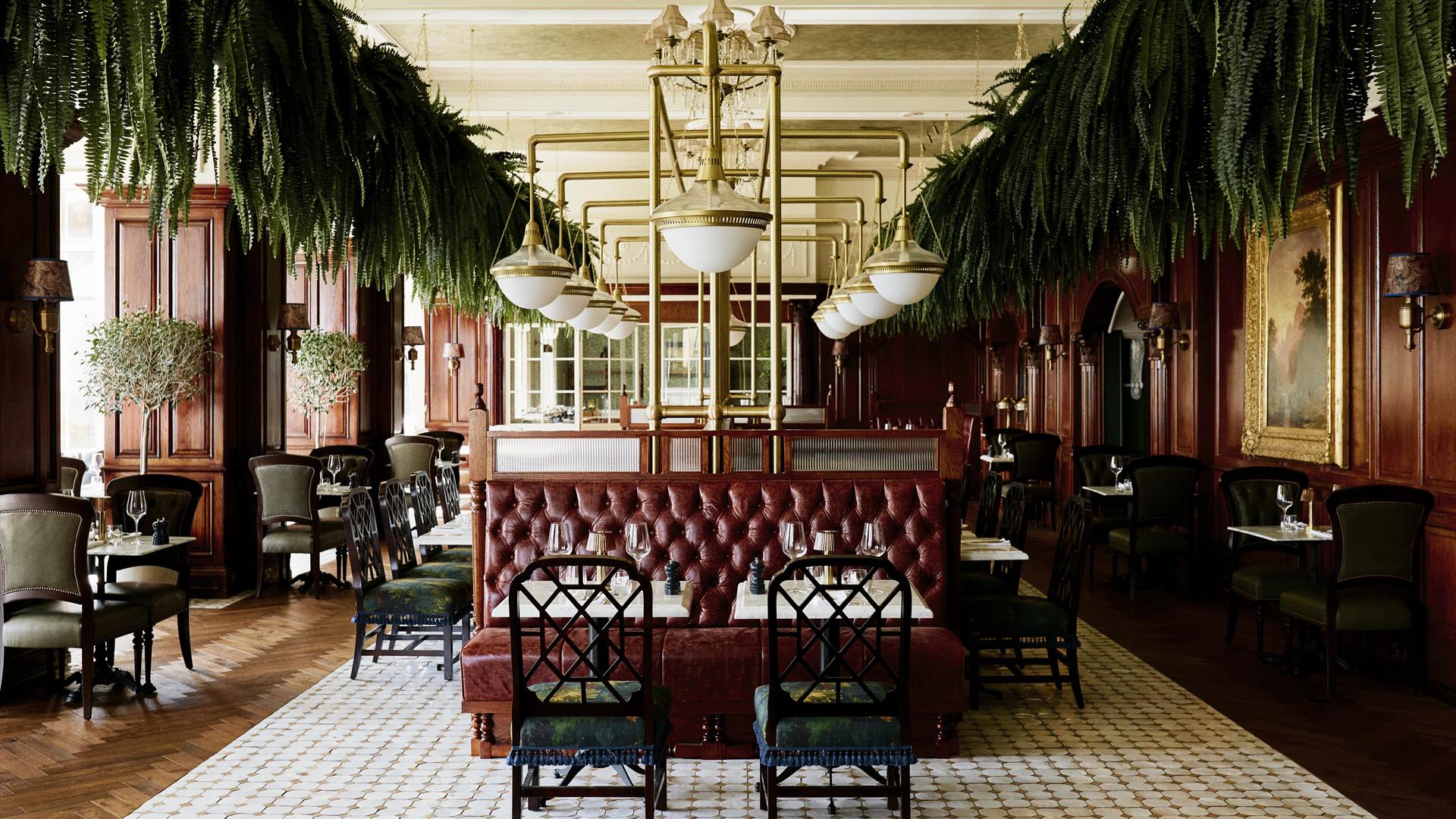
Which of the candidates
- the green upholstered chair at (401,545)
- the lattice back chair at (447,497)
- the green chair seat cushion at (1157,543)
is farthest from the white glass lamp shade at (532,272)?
the green chair seat cushion at (1157,543)

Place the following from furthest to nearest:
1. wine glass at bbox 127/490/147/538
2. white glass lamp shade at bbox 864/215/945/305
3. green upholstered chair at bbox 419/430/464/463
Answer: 1. green upholstered chair at bbox 419/430/464/463
2. wine glass at bbox 127/490/147/538
3. white glass lamp shade at bbox 864/215/945/305

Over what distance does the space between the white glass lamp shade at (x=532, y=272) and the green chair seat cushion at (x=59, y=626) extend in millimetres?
2711

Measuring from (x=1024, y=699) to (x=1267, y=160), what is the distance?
150 inches

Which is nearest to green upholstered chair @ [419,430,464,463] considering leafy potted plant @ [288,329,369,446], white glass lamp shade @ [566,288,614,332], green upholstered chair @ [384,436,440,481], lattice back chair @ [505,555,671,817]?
green upholstered chair @ [384,436,440,481]

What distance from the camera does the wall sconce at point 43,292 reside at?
18.0 feet

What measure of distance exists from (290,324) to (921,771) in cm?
651

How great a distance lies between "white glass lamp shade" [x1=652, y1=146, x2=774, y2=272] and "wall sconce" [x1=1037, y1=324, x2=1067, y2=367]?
10089 millimetres

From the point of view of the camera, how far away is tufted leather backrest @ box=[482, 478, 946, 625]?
495cm

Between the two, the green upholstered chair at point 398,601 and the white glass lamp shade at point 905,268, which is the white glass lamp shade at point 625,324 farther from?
the white glass lamp shade at point 905,268

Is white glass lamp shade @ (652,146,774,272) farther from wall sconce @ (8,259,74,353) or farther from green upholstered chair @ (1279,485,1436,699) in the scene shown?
wall sconce @ (8,259,74,353)

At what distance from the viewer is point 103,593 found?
17.1 ft

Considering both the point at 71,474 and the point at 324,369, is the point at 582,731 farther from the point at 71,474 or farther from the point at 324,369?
the point at 324,369

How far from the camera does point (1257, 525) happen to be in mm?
6836

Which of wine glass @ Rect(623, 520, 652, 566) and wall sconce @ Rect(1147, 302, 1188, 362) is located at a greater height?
wall sconce @ Rect(1147, 302, 1188, 362)
